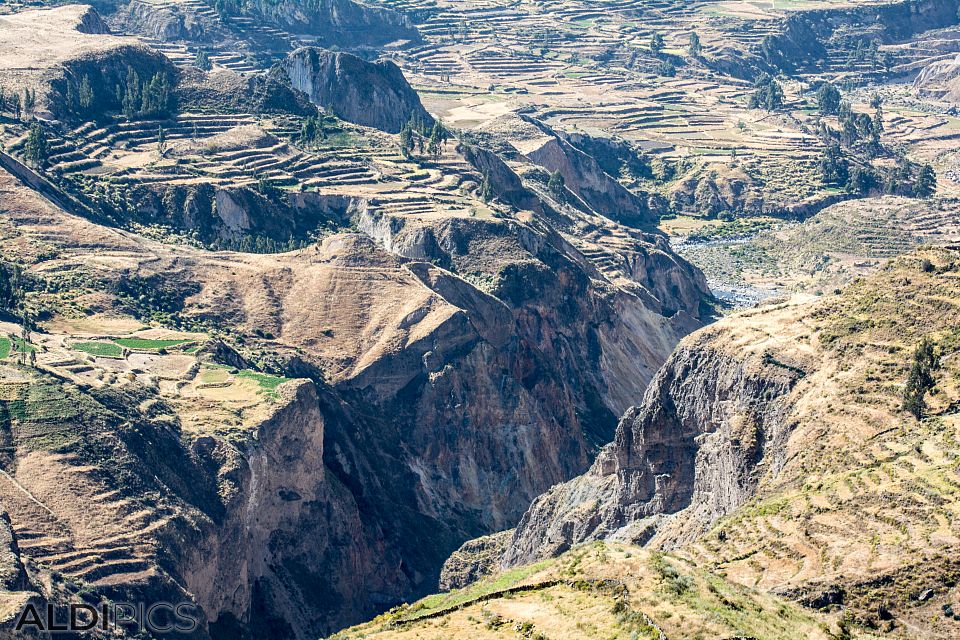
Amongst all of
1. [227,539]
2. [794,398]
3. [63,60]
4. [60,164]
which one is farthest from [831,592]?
[63,60]

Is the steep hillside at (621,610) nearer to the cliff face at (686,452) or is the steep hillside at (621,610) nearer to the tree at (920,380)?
the tree at (920,380)

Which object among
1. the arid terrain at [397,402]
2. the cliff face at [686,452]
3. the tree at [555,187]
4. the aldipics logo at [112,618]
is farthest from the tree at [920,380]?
the tree at [555,187]

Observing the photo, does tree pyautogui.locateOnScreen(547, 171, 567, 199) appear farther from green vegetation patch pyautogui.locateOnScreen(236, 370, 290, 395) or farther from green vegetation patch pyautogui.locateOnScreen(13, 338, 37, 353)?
green vegetation patch pyautogui.locateOnScreen(13, 338, 37, 353)

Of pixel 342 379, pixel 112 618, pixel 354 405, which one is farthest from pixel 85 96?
pixel 112 618

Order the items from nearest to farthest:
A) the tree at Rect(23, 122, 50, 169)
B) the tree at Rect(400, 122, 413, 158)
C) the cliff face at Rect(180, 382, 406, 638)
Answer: the cliff face at Rect(180, 382, 406, 638), the tree at Rect(23, 122, 50, 169), the tree at Rect(400, 122, 413, 158)

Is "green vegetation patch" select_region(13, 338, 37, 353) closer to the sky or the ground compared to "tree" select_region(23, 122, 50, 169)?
closer to the ground

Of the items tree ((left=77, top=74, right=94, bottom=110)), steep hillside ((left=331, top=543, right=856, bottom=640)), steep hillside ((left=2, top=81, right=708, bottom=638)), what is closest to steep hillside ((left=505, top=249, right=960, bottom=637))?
steep hillside ((left=331, top=543, right=856, bottom=640))

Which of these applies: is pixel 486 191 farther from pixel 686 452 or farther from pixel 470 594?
pixel 470 594
